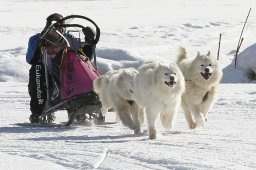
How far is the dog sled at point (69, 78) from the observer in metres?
6.07

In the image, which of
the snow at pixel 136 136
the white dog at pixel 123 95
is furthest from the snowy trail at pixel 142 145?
the white dog at pixel 123 95

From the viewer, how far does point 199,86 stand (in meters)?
5.86

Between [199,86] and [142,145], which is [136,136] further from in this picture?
[199,86]

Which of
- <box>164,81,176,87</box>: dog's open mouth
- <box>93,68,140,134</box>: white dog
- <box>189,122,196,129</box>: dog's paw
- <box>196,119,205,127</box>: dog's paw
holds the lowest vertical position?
<box>189,122,196,129</box>: dog's paw

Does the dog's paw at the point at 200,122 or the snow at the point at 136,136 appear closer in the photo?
the snow at the point at 136,136

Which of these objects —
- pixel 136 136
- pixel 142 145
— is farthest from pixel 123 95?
pixel 142 145

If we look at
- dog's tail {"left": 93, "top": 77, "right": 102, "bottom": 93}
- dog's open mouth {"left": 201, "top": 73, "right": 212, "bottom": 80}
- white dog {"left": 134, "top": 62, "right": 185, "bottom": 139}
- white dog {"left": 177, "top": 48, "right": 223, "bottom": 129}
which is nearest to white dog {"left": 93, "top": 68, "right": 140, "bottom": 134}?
dog's tail {"left": 93, "top": 77, "right": 102, "bottom": 93}

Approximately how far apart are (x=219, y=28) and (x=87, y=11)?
7.84 m

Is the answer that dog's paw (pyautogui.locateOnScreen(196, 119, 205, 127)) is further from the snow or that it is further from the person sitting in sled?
the person sitting in sled

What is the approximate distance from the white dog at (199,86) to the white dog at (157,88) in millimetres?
590

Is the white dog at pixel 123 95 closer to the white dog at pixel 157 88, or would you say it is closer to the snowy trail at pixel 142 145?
the snowy trail at pixel 142 145

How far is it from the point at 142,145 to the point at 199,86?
4.40 feet

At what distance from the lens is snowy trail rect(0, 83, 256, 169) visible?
3.99m

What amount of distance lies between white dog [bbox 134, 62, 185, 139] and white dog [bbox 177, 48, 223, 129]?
59 cm
